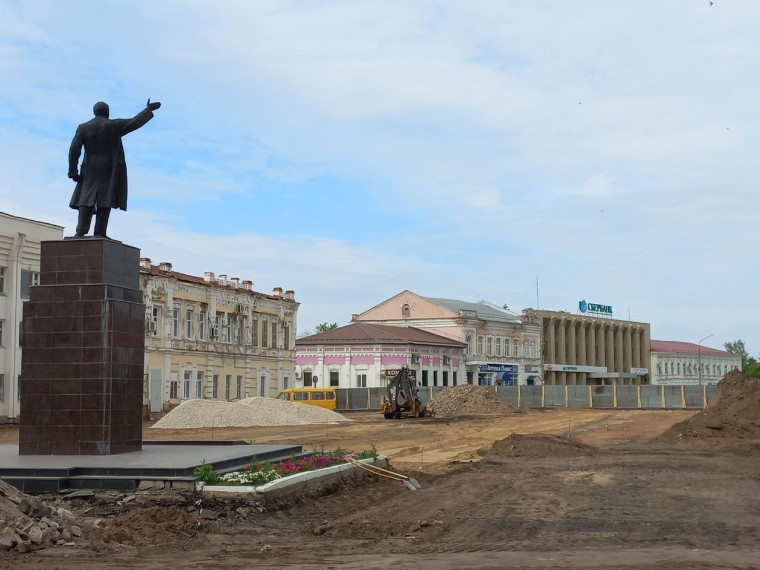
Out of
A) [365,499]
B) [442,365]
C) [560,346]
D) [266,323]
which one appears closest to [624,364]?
[560,346]


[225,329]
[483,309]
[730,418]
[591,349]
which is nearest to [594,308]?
[591,349]

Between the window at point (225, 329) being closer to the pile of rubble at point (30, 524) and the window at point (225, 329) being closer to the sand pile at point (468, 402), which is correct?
the sand pile at point (468, 402)

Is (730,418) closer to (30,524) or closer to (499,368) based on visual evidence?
(30,524)

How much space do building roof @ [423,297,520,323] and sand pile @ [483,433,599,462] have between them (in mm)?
51828

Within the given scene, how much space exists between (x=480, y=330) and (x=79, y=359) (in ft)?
213

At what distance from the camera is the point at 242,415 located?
1725 inches

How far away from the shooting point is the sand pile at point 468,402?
2195 inches

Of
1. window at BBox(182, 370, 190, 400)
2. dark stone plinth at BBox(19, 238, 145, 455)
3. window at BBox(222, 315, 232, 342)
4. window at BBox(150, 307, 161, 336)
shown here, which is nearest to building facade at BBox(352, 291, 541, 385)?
window at BBox(222, 315, 232, 342)

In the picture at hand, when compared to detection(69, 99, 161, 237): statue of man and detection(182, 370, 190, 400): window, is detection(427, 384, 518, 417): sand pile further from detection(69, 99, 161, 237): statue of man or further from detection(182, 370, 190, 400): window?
detection(69, 99, 161, 237): statue of man

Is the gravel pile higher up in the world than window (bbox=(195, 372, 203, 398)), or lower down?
lower down

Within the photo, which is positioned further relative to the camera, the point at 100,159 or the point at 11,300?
the point at 11,300

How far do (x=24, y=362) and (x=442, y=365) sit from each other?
6007 centimetres

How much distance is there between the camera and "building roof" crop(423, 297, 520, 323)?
79.8 meters

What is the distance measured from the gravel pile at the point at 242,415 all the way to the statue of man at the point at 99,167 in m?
25.3
